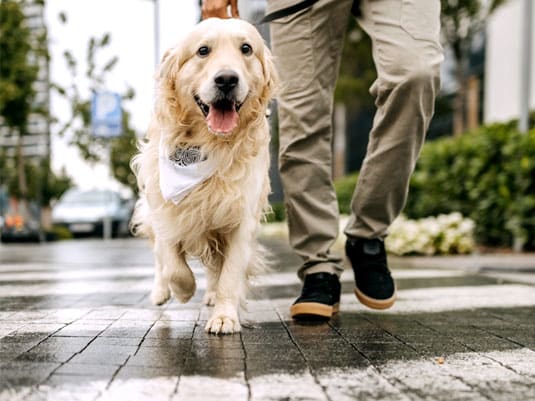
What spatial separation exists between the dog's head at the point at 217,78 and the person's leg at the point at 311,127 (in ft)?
0.74

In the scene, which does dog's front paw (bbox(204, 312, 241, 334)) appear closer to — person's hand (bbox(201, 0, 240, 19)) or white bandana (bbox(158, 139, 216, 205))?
white bandana (bbox(158, 139, 216, 205))

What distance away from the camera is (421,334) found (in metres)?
2.95

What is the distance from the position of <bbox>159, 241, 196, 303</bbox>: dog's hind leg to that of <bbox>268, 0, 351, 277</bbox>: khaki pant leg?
0.60 m

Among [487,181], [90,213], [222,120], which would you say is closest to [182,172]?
[222,120]

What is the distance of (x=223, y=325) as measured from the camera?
9.66ft

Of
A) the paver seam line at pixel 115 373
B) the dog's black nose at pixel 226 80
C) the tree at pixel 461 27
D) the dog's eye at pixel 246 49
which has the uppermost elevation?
the tree at pixel 461 27

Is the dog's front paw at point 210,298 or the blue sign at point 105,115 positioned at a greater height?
the blue sign at point 105,115

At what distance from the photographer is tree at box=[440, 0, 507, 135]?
18.2 meters

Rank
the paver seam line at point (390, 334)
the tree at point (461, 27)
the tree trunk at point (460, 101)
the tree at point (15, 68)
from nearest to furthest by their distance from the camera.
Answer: the paver seam line at point (390, 334) < the tree at point (461, 27) < the tree trunk at point (460, 101) < the tree at point (15, 68)

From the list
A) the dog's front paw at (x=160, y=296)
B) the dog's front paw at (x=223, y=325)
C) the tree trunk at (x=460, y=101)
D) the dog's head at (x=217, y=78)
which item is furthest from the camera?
the tree trunk at (x=460, y=101)

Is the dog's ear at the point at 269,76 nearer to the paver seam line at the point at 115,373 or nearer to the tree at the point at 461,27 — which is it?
the paver seam line at the point at 115,373

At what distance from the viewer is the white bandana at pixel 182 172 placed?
3143 millimetres

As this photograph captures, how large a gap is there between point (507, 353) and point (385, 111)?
4.28 ft

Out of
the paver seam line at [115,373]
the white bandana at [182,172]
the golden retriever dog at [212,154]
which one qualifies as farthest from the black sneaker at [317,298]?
the paver seam line at [115,373]
